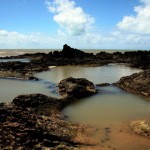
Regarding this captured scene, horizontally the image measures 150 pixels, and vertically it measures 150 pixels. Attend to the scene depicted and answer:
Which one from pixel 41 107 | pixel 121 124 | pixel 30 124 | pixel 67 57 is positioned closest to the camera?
pixel 30 124

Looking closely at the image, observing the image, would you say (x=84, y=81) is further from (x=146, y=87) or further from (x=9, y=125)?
(x=9, y=125)

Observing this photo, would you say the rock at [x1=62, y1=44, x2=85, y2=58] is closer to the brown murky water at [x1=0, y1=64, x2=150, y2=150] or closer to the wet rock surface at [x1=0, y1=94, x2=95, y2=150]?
the brown murky water at [x1=0, y1=64, x2=150, y2=150]

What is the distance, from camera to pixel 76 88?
1530cm

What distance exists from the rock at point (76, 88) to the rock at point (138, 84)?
109 inches

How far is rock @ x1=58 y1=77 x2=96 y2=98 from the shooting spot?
1506cm

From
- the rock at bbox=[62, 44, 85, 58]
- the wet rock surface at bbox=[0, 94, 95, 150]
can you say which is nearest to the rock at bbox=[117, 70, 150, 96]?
the wet rock surface at bbox=[0, 94, 95, 150]

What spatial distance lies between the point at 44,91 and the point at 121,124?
776 centimetres

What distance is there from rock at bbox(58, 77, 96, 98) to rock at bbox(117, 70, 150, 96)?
2.77 meters

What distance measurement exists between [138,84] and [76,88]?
15.1 feet

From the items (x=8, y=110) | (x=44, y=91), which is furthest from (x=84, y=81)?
(x=8, y=110)

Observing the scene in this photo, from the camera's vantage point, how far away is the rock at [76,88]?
49.4 feet

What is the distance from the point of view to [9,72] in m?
26.8

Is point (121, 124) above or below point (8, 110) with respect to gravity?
below

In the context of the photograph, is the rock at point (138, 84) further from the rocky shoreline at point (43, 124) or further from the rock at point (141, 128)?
the rock at point (141, 128)
